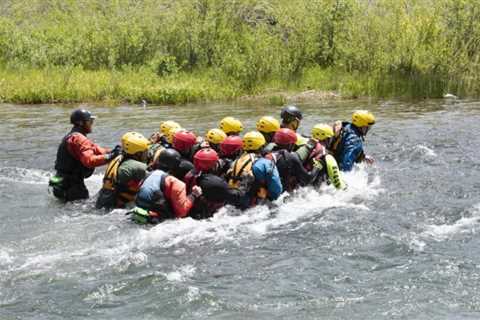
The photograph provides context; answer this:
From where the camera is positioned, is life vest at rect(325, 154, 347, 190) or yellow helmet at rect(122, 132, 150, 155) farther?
life vest at rect(325, 154, 347, 190)

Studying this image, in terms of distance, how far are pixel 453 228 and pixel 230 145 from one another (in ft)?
12.1

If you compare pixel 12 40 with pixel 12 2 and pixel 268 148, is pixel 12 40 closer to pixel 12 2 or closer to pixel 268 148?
pixel 12 2

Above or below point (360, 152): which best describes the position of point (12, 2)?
above

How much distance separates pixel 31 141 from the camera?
59.8 ft

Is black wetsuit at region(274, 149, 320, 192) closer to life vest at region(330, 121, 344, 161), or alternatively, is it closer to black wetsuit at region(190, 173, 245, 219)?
black wetsuit at region(190, 173, 245, 219)

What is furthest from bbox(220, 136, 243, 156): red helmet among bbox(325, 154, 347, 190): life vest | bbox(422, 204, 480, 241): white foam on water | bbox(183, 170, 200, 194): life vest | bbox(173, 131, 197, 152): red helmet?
bbox(422, 204, 480, 241): white foam on water

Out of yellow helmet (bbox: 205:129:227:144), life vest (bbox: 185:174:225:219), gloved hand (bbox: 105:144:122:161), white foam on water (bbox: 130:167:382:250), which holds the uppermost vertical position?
yellow helmet (bbox: 205:129:227:144)

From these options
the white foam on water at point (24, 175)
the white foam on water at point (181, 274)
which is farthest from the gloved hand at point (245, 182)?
the white foam on water at point (24, 175)

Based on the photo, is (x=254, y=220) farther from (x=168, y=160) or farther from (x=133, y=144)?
(x=133, y=144)

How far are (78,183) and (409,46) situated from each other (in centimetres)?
1833

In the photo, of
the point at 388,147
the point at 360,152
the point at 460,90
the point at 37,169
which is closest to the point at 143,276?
the point at 360,152

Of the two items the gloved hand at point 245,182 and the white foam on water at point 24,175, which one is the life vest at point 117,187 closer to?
the gloved hand at point 245,182

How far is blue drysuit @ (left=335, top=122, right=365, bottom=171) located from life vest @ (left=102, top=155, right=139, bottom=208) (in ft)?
13.6

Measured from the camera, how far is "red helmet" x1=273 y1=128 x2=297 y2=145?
37.0 feet
